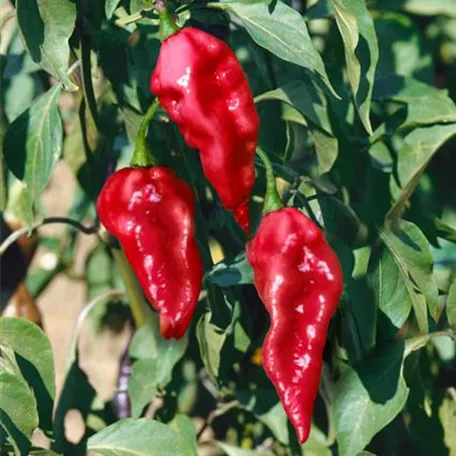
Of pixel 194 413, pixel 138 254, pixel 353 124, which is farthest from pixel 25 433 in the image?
pixel 194 413

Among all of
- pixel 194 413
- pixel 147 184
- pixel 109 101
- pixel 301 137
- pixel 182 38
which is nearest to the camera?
pixel 182 38

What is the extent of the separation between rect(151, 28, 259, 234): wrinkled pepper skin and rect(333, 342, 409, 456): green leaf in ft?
1.01

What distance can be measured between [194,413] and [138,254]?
86 centimetres

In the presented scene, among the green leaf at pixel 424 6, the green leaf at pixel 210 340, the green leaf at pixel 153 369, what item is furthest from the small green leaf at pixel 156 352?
the green leaf at pixel 424 6

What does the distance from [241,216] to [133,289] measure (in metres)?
0.54

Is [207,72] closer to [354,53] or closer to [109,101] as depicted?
[354,53]

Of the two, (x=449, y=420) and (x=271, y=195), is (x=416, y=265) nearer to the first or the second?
(x=271, y=195)

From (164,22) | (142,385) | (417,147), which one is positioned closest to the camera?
(164,22)

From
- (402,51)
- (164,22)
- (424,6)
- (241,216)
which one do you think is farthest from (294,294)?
(424,6)

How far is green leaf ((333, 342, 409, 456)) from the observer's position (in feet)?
5.15

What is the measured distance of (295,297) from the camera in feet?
4.69

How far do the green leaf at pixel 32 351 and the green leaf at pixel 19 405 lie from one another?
4.7 inches

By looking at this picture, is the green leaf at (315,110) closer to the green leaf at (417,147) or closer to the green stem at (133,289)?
the green leaf at (417,147)

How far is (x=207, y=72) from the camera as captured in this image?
4.54 feet
